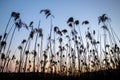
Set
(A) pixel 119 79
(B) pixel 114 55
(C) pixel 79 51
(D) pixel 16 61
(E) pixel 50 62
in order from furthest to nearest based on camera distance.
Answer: (D) pixel 16 61, (E) pixel 50 62, (C) pixel 79 51, (B) pixel 114 55, (A) pixel 119 79

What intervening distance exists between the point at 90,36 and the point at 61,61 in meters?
4.82

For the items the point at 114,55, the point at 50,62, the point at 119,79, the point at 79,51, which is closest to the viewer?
the point at 119,79

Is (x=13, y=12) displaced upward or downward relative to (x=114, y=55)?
upward

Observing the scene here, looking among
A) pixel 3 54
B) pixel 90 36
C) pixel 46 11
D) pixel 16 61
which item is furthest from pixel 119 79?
pixel 16 61

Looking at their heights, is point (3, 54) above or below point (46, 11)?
below

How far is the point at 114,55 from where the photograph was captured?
15.5m

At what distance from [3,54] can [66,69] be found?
7.59 metres

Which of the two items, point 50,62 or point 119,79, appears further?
point 50,62

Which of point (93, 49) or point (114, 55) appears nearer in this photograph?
point (114, 55)

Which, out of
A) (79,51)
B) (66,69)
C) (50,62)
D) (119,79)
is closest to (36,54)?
(50,62)

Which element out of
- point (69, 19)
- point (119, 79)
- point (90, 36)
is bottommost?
point (119, 79)

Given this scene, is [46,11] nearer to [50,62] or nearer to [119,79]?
[50,62]

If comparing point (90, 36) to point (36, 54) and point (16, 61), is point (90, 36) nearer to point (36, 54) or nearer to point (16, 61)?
point (36, 54)

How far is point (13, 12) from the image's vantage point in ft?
46.2
